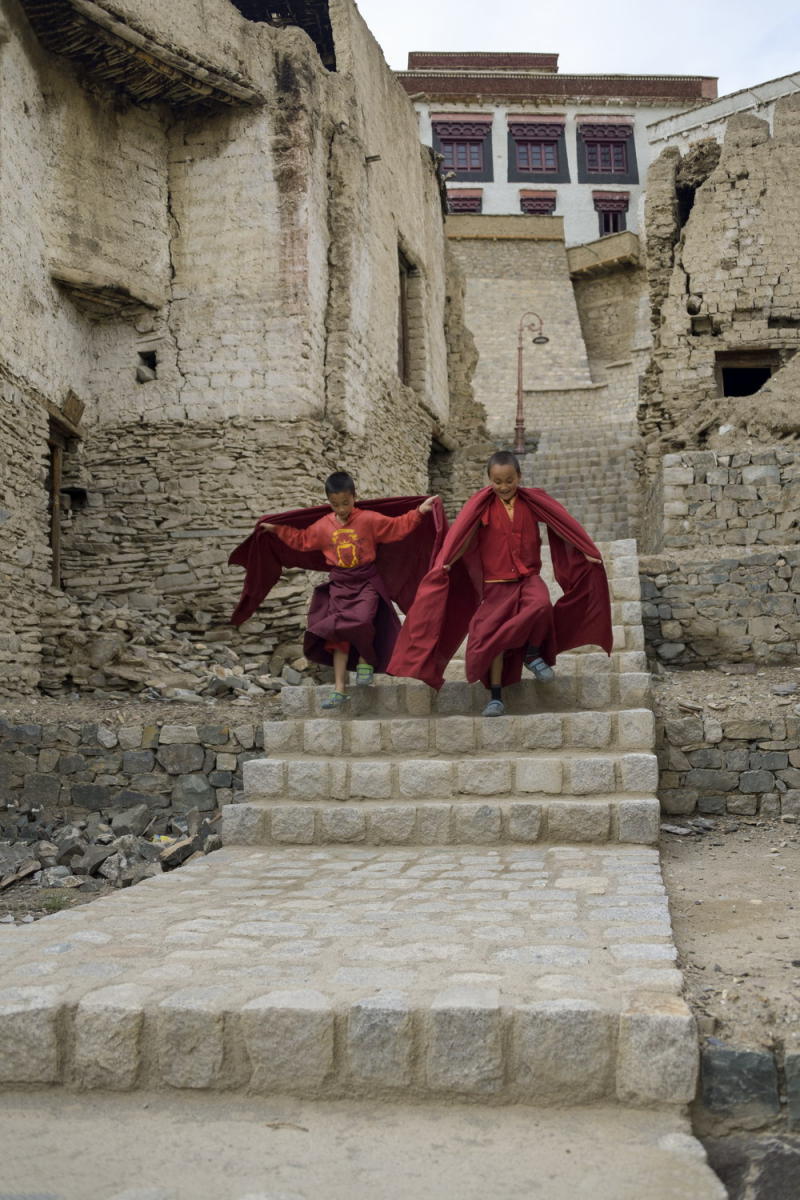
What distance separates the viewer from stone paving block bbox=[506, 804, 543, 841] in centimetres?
465

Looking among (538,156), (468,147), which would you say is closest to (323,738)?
(468,147)

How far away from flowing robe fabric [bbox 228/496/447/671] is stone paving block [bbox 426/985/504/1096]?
3.57 meters

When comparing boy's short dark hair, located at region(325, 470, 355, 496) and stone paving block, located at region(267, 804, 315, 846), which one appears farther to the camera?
boy's short dark hair, located at region(325, 470, 355, 496)

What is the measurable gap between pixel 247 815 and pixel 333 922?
1792mm

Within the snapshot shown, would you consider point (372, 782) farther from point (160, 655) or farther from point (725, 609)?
point (160, 655)

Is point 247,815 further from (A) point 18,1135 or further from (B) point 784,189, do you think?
(B) point 784,189

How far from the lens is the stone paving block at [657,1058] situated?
2.18 m

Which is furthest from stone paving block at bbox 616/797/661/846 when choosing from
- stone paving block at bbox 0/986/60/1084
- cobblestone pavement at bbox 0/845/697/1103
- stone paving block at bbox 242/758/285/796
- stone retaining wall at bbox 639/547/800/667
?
stone retaining wall at bbox 639/547/800/667

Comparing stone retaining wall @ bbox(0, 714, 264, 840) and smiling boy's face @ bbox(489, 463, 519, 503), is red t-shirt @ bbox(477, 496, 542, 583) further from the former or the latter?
stone retaining wall @ bbox(0, 714, 264, 840)

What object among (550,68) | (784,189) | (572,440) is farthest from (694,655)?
(550,68)

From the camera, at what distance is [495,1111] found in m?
2.24

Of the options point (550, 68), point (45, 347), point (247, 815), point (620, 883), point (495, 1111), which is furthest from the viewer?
point (550, 68)

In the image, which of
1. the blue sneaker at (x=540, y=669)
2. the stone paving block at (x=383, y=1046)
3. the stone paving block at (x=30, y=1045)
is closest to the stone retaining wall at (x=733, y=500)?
the blue sneaker at (x=540, y=669)

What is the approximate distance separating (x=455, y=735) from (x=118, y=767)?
282 centimetres
